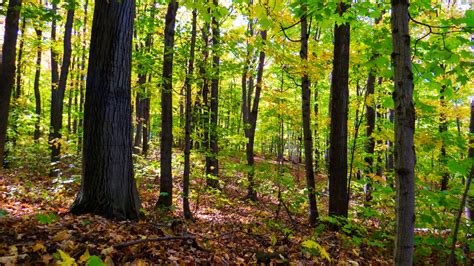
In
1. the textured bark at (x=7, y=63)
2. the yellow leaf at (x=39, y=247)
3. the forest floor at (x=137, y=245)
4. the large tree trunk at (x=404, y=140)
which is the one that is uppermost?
the textured bark at (x=7, y=63)

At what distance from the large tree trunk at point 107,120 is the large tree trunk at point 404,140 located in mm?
3760

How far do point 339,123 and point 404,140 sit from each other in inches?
167

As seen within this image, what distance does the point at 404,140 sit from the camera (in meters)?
2.05

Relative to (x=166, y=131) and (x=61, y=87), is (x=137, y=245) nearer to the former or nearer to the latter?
(x=166, y=131)

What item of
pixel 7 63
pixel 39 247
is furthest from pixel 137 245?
pixel 7 63

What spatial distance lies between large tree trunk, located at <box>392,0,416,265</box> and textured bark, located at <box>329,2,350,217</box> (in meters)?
4.17

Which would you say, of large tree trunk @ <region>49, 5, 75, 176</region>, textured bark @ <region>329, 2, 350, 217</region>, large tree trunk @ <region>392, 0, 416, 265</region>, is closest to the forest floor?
textured bark @ <region>329, 2, 350, 217</region>

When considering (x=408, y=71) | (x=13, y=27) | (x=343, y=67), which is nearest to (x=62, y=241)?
(x=408, y=71)

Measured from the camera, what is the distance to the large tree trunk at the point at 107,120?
446cm

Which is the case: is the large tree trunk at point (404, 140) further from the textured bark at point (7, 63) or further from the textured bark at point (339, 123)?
the textured bark at point (7, 63)

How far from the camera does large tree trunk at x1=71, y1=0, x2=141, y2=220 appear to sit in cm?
446

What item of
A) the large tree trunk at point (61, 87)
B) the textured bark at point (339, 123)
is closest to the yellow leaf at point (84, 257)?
the textured bark at point (339, 123)

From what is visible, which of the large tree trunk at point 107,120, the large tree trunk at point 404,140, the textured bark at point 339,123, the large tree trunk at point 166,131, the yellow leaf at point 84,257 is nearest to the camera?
the large tree trunk at point 404,140

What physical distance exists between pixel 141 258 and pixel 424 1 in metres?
4.53
